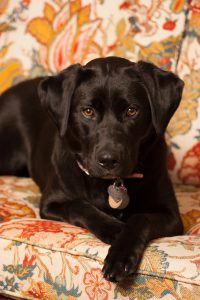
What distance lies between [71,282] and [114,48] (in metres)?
1.43

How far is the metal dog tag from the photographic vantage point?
1.94m

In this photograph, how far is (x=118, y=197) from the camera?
6.38 feet

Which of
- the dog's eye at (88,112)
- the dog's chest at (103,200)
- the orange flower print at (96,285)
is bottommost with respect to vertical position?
the orange flower print at (96,285)

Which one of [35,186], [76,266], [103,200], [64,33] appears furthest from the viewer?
[64,33]

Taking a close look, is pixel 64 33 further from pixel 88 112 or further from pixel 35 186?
pixel 88 112

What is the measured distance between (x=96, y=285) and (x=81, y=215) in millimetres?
340

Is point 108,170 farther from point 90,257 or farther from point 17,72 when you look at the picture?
point 17,72

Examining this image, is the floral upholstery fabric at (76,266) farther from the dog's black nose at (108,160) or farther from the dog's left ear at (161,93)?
the dog's left ear at (161,93)

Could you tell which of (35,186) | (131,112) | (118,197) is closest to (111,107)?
(131,112)

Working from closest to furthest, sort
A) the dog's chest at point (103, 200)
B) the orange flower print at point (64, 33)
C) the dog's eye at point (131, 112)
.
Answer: the dog's eye at point (131, 112) < the dog's chest at point (103, 200) < the orange flower print at point (64, 33)

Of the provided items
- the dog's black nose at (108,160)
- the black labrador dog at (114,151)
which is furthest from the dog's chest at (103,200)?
the dog's black nose at (108,160)

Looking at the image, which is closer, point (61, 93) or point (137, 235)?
point (137, 235)

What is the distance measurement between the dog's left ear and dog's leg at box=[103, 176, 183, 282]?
285 mm

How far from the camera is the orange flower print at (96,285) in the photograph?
5.41 feet
